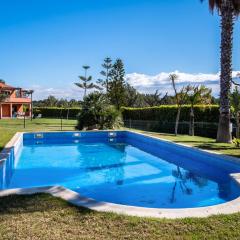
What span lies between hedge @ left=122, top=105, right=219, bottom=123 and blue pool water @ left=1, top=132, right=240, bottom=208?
6.14m

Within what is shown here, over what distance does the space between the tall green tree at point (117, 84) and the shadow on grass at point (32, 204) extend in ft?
115

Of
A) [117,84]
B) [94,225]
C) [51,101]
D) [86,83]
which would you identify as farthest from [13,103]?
[94,225]

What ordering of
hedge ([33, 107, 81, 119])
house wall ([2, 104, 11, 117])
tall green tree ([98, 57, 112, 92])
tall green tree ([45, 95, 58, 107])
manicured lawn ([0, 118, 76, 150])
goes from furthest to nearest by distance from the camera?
1. tall green tree ([45, 95, 58, 107])
2. hedge ([33, 107, 81, 119])
3. house wall ([2, 104, 11, 117])
4. tall green tree ([98, 57, 112, 92])
5. manicured lawn ([0, 118, 76, 150])

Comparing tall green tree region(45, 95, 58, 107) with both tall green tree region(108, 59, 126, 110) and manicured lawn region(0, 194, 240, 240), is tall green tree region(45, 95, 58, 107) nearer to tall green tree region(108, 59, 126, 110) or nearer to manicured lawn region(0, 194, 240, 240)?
tall green tree region(108, 59, 126, 110)

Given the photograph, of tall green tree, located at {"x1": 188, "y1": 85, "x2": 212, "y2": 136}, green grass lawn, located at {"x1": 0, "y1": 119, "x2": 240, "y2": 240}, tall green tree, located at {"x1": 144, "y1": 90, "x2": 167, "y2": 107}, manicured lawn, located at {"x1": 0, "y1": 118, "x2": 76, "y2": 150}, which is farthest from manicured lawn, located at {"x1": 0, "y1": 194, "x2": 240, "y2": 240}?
tall green tree, located at {"x1": 144, "y1": 90, "x2": 167, "y2": 107}

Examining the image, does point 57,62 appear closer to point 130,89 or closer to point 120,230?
point 120,230

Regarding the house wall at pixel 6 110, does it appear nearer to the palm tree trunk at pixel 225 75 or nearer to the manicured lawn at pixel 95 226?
→ the palm tree trunk at pixel 225 75

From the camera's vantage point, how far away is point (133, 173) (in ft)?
34.1

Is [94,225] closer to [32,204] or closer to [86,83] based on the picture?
[32,204]

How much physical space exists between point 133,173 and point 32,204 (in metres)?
5.49

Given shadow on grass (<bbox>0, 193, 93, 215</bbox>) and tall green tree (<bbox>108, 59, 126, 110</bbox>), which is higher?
tall green tree (<bbox>108, 59, 126, 110</bbox>)

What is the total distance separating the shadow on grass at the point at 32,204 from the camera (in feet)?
16.2

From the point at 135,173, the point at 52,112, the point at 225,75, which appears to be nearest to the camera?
the point at 135,173

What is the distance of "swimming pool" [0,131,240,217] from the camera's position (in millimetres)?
7489
